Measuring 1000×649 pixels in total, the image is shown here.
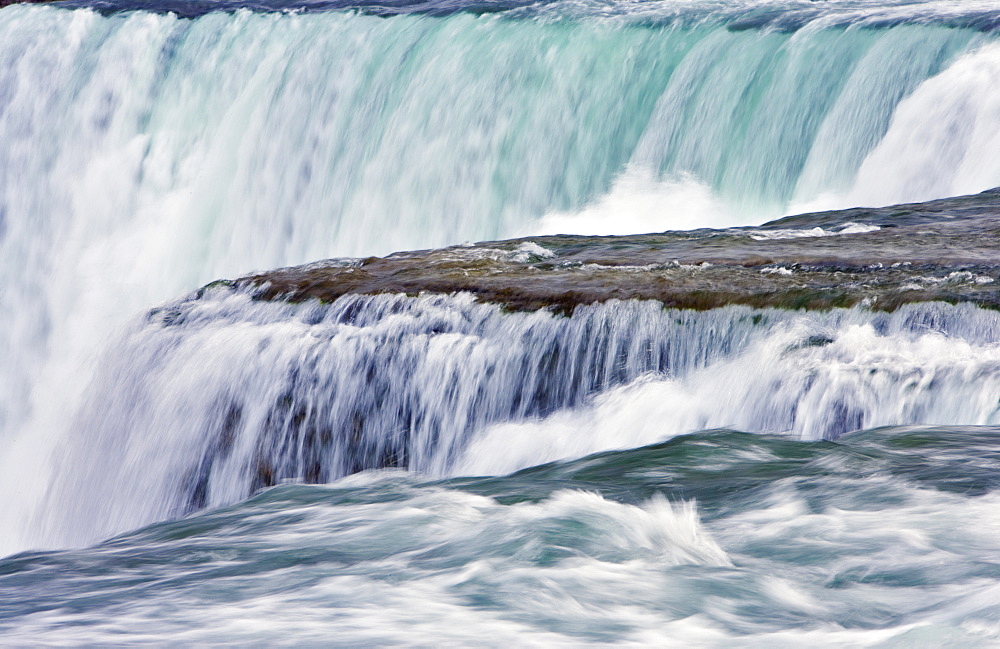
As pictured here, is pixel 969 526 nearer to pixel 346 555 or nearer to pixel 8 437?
pixel 346 555

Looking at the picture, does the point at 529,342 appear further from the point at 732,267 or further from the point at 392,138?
the point at 392,138

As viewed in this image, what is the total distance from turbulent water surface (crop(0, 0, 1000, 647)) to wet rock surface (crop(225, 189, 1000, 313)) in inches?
1.4

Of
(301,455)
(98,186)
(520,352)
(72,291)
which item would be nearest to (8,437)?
(72,291)

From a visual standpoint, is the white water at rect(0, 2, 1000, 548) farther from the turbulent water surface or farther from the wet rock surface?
the wet rock surface

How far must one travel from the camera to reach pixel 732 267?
5707 millimetres

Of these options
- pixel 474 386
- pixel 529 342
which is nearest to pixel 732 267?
pixel 529 342

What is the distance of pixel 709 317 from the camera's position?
514 cm

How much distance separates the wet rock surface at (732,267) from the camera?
16.9 feet

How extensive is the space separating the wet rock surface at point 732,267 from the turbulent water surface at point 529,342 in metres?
0.04

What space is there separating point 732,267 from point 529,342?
47.1 inches

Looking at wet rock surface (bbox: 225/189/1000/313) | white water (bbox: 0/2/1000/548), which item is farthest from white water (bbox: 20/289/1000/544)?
white water (bbox: 0/2/1000/548)

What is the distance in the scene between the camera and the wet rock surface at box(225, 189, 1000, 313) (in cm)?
515

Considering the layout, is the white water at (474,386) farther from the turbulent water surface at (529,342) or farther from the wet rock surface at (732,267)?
the wet rock surface at (732,267)

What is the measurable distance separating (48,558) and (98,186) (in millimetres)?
10518
